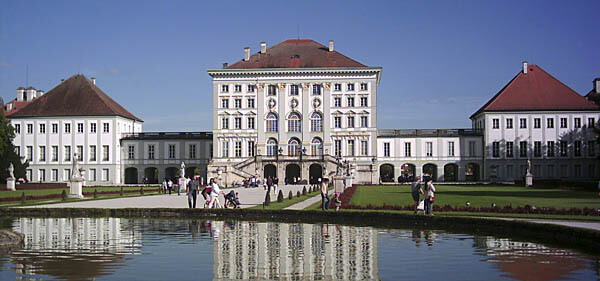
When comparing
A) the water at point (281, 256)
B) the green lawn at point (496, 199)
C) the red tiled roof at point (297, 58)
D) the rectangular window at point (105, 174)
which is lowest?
the water at point (281, 256)

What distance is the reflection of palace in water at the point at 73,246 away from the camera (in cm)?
1194

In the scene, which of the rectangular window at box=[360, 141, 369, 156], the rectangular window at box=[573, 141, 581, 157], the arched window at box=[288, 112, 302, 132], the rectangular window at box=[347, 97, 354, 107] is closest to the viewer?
the rectangular window at box=[573, 141, 581, 157]

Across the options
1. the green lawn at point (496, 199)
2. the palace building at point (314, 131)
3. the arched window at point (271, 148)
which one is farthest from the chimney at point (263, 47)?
the green lawn at point (496, 199)

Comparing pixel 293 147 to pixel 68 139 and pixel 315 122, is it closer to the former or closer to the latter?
pixel 315 122

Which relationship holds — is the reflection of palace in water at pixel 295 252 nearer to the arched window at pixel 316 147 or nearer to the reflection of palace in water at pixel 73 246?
the reflection of palace in water at pixel 73 246

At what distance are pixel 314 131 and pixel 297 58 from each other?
7.92 metres

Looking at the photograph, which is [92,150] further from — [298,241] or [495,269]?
[495,269]

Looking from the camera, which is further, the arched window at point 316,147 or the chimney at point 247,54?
the chimney at point 247,54

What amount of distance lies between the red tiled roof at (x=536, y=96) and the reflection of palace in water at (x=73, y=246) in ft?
190

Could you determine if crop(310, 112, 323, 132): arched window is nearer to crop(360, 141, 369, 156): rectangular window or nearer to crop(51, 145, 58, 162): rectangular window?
crop(360, 141, 369, 156): rectangular window

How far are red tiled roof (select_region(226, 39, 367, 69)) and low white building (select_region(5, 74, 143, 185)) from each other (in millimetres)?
14904

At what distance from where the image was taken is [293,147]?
73.1 metres

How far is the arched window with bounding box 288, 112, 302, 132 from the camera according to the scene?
7325cm

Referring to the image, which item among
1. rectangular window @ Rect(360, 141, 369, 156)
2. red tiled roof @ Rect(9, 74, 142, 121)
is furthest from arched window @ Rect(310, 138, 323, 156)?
red tiled roof @ Rect(9, 74, 142, 121)
